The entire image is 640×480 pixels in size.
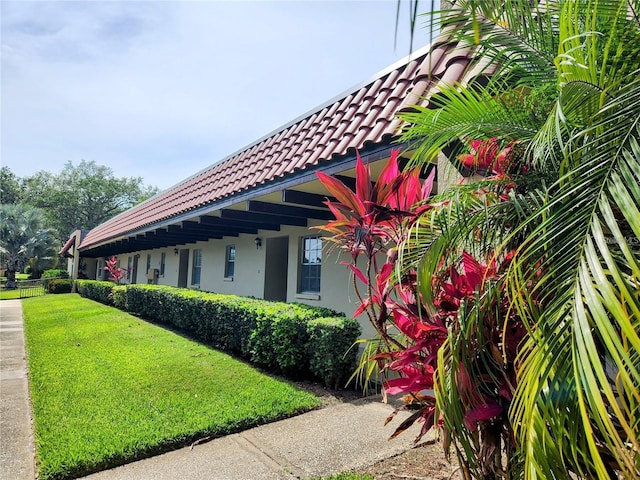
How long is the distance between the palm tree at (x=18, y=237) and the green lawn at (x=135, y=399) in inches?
1296

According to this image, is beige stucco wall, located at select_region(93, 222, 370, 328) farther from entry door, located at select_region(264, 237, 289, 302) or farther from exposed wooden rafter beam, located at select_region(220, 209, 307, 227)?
exposed wooden rafter beam, located at select_region(220, 209, 307, 227)

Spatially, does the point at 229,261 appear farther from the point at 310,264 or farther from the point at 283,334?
the point at 283,334

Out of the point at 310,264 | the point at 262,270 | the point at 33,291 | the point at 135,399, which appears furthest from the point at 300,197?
the point at 33,291

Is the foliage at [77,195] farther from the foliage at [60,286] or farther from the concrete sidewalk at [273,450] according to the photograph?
the concrete sidewalk at [273,450]

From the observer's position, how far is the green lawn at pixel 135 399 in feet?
12.5

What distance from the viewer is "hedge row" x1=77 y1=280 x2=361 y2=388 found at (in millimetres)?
5711

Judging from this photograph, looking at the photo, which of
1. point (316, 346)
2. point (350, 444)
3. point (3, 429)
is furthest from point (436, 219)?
point (3, 429)

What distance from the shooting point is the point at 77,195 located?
5803 centimetres

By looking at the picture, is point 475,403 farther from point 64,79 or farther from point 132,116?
point 132,116

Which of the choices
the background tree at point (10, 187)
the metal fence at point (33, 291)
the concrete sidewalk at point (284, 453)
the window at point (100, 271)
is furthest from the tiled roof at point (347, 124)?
the background tree at point (10, 187)

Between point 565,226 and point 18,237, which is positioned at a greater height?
point 18,237

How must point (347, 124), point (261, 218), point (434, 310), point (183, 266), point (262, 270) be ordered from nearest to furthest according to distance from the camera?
point (434, 310)
point (347, 124)
point (261, 218)
point (262, 270)
point (183, 266)

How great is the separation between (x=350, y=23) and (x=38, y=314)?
17.9m

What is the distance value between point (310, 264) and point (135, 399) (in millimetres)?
5726
